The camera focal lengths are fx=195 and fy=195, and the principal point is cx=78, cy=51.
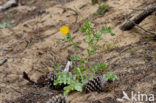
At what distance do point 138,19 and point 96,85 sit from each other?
5.81 feet

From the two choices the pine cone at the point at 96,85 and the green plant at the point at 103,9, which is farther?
the green plant at the point at 103,9

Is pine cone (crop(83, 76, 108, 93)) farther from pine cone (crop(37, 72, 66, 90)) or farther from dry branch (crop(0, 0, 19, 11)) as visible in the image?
dry branch (crop(0, 0, 19, 11))

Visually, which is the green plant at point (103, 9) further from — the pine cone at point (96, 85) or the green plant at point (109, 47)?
the pine cone at point (96, 85)

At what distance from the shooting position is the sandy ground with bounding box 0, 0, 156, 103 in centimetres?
246

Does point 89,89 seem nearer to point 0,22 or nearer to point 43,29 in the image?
point 43,29

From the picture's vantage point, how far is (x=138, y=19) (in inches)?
141

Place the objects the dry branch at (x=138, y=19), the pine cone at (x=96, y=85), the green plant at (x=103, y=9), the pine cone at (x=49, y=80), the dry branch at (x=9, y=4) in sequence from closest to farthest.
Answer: the pine cone at (x=96, y=85), the pine cone at (x=49, y=80), the dry branch at (x=138, y=19), the green plant at (x=103, y=9), the dry branch at (x=9, y=4)

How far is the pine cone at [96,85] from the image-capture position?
239 cm

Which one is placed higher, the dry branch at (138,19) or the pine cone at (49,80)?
the dry branch at (138,19)

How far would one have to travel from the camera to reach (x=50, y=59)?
3.69 m

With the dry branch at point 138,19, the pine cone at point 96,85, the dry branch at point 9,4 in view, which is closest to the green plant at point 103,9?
the dry branch at point 138,19

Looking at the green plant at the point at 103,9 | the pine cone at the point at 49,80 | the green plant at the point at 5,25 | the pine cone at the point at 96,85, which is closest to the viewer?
the pine cone at the point at 96,85

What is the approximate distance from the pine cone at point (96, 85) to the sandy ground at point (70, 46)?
68 millimetres

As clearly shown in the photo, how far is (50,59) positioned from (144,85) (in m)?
1.95
